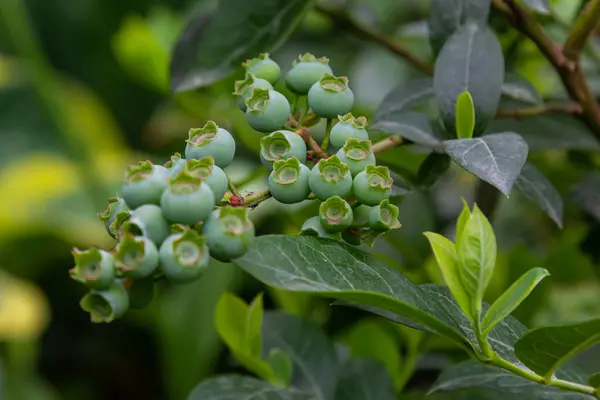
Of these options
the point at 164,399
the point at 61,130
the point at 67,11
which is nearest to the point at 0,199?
the point at 61,130

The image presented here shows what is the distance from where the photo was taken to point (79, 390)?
6.07 ft

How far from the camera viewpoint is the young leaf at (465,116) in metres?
0.60

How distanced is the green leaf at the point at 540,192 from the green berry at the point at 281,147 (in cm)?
23

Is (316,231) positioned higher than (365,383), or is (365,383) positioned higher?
(316,231)

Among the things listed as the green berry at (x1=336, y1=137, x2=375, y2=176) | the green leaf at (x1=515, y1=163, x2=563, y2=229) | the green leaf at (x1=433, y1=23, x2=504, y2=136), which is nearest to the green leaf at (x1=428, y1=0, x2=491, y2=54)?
the green leaf at (x1=433, y1=23, x2=504, y2=136)

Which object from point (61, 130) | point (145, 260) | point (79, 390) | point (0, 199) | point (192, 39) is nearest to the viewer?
point (145, 260)

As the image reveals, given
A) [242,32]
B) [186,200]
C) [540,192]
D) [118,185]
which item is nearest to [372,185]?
[186,200]

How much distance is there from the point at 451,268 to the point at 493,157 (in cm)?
9

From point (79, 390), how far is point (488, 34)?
4.93 feet

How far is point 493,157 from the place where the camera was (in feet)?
1.76

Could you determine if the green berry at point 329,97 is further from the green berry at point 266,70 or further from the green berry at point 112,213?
the green berry at point 112,213

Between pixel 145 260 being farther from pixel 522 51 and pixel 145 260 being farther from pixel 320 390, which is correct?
pixel 522 51

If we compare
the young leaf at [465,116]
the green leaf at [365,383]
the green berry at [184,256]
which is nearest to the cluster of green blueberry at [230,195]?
the green berry at [184,256]

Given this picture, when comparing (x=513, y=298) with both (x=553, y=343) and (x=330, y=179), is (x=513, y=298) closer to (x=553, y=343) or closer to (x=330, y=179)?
(x=553, y=343)
